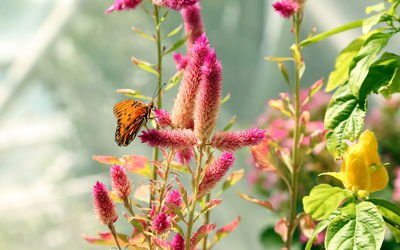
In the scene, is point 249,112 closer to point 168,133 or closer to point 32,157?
point 32,157

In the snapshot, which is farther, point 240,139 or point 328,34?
point 328,34

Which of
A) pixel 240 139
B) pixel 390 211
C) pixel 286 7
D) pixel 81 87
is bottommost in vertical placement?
pixel 390 211

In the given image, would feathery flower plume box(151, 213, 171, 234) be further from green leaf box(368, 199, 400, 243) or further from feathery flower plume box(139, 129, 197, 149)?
green leaf box(368, 199, 400, 243)

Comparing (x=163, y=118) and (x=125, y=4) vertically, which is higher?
(x=125, y=4)

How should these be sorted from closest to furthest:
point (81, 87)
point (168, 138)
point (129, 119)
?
1. point (168, 138)
2. point (129, 119)
3. point (81, 87)

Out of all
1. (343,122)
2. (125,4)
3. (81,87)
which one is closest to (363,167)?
(343,122)

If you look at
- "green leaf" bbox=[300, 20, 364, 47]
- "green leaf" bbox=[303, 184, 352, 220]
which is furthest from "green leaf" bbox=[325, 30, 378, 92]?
"green leaf" bbox=[303, 184, 352, 220]

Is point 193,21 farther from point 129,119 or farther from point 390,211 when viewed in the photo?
point 390,211
